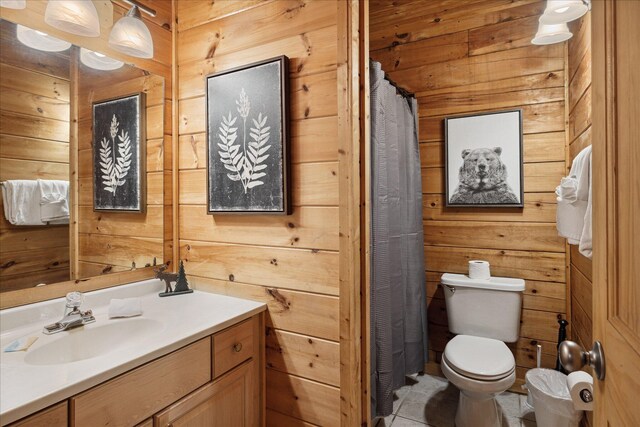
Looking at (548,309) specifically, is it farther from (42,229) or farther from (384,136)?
(42,229)

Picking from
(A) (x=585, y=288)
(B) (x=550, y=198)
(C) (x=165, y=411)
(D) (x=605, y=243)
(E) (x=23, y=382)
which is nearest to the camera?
(D) (x=605, y=243)

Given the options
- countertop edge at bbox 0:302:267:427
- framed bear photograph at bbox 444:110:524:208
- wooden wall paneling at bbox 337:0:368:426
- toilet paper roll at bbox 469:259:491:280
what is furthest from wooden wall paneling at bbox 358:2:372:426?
framed bear photograph at bbox 444:110:524:208

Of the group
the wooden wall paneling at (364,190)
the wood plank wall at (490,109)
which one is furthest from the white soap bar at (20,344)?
the wood plank wall at (490,109)

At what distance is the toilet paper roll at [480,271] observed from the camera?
7.22 feet

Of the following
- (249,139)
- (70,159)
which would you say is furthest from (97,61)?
(249,139)

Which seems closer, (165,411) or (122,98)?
(165,411)

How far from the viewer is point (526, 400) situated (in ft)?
7.07

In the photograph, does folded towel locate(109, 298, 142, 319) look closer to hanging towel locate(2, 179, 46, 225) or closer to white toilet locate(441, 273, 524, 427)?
hanging towel locate(2, 179, 46, 225)

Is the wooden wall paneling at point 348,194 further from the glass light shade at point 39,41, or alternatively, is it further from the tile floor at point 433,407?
the glass light shade at point 39,41

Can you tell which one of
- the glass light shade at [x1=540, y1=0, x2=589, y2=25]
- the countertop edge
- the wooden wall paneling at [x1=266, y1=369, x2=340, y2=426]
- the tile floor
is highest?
the glass light shade at [x1=540, y1=0, x2=589, y2=25]

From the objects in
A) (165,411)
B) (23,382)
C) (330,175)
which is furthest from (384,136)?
(23,382)

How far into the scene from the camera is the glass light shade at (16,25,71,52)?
1282 millimetres

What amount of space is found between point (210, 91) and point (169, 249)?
847 millimetres

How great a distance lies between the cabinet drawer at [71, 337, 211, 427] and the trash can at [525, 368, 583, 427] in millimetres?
1684
